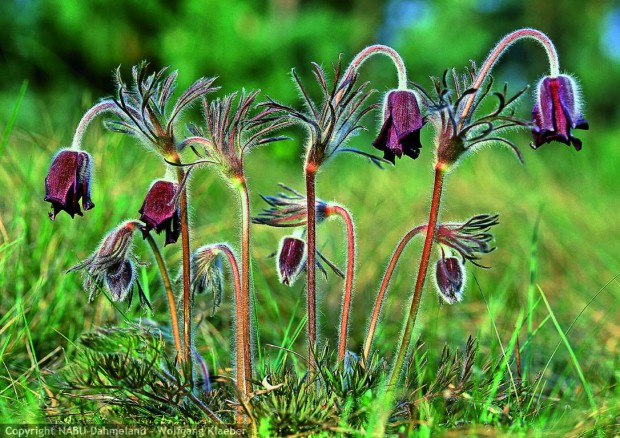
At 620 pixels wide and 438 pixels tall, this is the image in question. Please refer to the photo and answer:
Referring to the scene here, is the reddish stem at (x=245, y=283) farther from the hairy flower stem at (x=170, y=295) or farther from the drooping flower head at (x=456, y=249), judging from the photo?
the drooping flower head at (x=456, y=249)

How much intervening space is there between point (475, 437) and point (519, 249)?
9.41 feet

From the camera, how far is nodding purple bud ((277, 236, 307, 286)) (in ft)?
6.31

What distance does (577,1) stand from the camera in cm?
1830

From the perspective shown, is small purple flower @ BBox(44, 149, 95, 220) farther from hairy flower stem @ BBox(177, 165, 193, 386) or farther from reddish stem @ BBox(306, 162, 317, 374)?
reddish stem @ BBox(306, 162, 317, 374)

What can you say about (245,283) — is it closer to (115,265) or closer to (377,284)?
(115,265)

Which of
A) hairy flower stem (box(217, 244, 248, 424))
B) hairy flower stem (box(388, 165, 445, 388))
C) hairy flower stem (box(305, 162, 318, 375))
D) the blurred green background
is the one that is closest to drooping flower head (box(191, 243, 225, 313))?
hairy flower stem (box(217, 244, 248, 424))

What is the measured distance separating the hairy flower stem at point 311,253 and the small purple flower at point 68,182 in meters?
0.52

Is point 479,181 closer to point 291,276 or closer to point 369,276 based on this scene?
point 369,276

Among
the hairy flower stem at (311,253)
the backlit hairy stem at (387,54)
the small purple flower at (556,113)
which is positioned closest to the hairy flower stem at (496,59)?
the small purple flower at (556,113)

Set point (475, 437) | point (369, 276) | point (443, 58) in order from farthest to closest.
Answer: point (443, 58), point (369, 276), point (475, 437)

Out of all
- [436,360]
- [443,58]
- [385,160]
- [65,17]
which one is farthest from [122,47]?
[385,160]

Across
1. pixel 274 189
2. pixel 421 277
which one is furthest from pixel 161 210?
pixel 274 189

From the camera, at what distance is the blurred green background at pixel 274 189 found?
270cm

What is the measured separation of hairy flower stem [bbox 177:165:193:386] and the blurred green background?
35 cm
